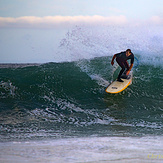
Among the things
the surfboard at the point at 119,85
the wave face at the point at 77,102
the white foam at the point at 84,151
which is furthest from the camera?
the surfboard at the point at 119,85

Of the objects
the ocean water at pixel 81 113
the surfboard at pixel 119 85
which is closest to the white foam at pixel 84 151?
the ocean water at pixel 81 113

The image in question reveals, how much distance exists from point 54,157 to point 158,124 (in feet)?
11.4

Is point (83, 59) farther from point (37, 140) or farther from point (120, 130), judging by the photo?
point (37, 140)

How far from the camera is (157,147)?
3.64 metres

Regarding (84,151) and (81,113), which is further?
(81,113)

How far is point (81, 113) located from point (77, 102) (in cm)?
91

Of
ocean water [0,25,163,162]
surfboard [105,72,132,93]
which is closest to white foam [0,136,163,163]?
ocean water [0,25,163,162]

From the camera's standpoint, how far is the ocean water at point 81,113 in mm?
3420

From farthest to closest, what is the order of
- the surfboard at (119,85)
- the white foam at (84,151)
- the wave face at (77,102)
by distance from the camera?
the surfboard at (119,85) < the wave face at (77,102) < the white foam at (84,151)

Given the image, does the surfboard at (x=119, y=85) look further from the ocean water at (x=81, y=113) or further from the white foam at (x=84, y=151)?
the white foam at (x=84, y=151)

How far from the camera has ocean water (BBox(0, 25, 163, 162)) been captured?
11.2ft

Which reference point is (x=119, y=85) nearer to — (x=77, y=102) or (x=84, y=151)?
(x=77, y=102)

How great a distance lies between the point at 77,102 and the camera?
7586 mm

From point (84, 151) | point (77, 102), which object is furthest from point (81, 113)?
point (84, 151)
